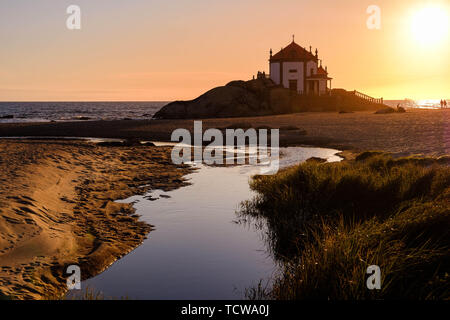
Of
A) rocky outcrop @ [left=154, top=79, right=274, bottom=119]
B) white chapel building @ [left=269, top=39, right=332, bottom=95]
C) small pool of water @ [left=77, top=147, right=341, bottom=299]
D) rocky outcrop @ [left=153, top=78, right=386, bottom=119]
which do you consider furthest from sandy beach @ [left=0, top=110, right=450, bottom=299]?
white chapel building @ [left=269, top=39, right=332, bottom=95]

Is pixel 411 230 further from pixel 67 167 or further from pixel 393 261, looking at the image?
pixel 67 167

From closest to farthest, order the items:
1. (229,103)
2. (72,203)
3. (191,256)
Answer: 1. (191,256)
2. (72,203)
3. (229,103)

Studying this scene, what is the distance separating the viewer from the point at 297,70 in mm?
68188

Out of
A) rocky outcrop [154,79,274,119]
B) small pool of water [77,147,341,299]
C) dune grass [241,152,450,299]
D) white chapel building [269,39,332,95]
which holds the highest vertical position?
white chapel building [269,39,332,95]

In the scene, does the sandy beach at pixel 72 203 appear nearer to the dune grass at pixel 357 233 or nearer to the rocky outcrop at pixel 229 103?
the dune grass at pixel 357 233

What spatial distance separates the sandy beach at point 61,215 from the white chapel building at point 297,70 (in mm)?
51306

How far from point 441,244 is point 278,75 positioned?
6389 cm

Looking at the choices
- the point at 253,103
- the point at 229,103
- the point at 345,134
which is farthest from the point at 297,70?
the point at 345,134

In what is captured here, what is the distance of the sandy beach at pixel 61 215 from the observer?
7727mm

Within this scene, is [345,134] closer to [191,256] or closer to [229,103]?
[191,256]

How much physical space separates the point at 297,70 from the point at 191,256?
6232 centimetres

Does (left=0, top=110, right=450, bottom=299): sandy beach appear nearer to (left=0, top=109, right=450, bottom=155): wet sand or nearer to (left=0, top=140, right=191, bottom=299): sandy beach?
(left=0, top=140, right=191, bottom=299): sandy beach

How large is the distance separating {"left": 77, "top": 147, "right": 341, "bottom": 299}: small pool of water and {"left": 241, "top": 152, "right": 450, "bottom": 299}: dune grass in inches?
20.4

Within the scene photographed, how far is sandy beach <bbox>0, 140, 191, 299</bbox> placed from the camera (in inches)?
304
